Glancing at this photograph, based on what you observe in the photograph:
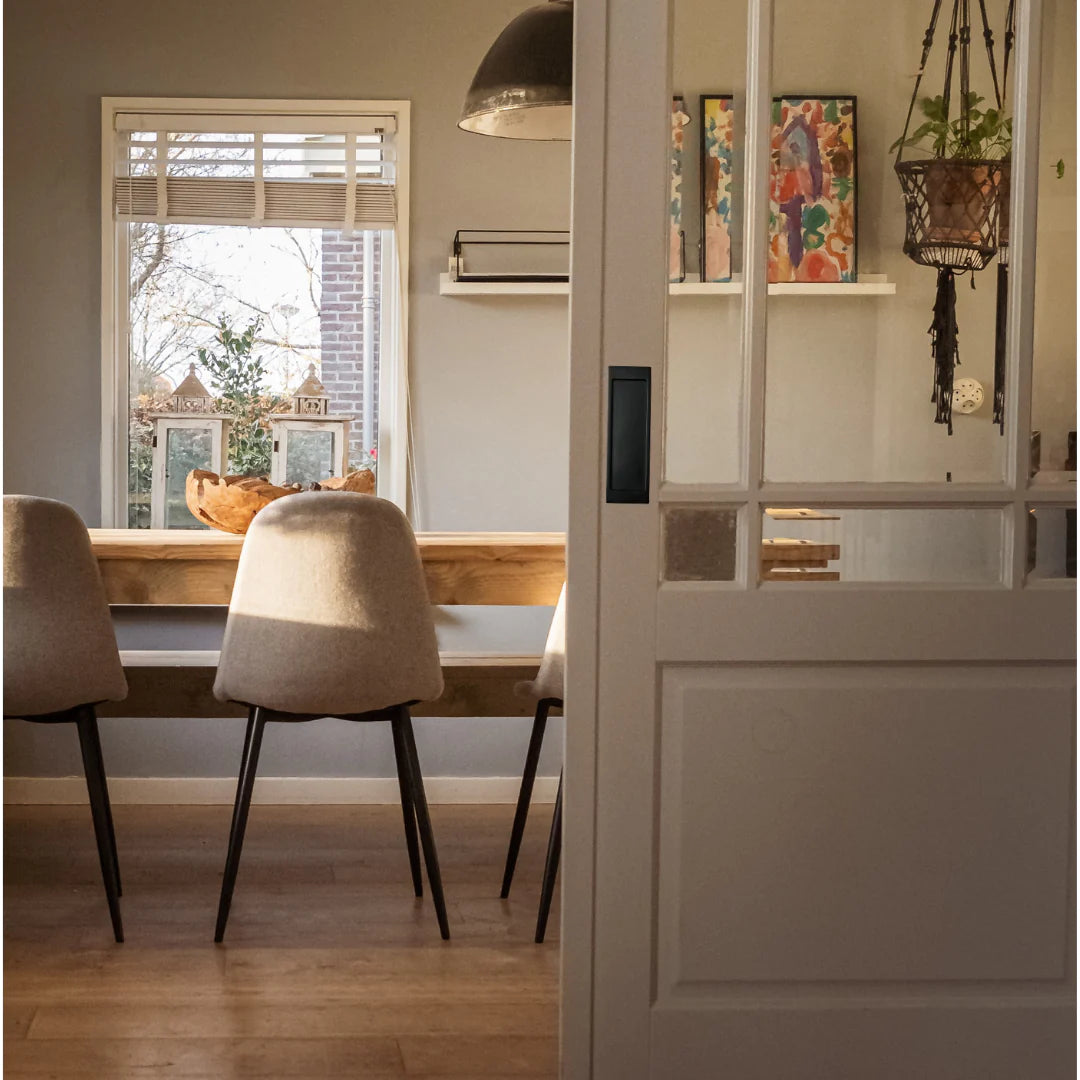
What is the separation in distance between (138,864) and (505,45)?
2.26m

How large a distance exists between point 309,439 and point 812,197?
2.50 m

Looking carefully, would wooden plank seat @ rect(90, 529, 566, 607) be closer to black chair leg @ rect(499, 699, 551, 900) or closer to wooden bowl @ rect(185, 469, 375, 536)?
wooden bowl @ rect(185, 469, 375, 536)

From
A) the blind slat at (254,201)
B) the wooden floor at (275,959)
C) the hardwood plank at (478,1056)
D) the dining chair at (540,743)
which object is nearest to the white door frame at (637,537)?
the hardwood plank at (478,1056)

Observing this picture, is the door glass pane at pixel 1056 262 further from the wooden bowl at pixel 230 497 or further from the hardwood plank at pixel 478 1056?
the wooden bowl at pixel 230 497

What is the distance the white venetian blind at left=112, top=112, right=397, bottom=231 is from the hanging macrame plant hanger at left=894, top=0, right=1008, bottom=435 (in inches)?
94.7

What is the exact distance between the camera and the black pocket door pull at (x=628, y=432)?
1.86 meters

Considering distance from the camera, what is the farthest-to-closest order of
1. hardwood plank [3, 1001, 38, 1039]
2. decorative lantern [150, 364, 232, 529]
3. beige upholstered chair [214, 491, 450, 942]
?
1. decorative lantern [150, 364, 232, 529]
2. beige upholstered chair [214, 491, 450, 942]
3. hardwood plank [3, 1001, 38, 1039]

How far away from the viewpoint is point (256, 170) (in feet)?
13.3

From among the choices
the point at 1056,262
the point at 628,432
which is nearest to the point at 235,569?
the point at 628,432

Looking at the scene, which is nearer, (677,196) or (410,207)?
(677,196)

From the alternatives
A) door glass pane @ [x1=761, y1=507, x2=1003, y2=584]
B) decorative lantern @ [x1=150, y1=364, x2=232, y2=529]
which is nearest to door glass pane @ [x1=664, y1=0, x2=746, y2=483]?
door glass pane @ [x1=761, y1=507, x2=1003, y2=584]

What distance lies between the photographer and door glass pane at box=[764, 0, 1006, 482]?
189 centimetres

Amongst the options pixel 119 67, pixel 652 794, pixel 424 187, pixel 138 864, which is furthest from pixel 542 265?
pixel 652 794

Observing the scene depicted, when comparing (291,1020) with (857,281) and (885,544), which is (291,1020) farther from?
(857,281)
